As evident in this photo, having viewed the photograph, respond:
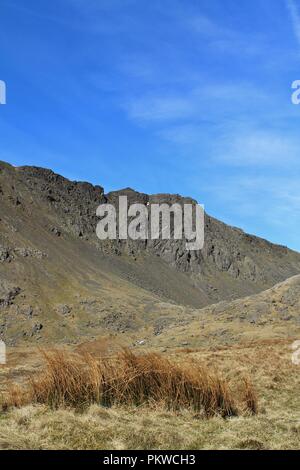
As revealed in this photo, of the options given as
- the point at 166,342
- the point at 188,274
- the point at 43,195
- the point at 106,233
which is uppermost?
the point at 43,195

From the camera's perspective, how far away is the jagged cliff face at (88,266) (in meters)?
62.9

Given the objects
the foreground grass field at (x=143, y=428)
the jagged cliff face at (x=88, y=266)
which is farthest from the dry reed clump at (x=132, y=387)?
the jagged cliff face at (x=88, y=266)

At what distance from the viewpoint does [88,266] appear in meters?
81.9

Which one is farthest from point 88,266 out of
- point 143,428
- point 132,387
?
point 143,428

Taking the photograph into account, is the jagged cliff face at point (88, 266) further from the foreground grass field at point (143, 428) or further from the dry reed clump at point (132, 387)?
the foreground grass field at point (143, 428)

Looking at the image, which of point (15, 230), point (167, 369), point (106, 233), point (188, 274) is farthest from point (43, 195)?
point (167, 369)

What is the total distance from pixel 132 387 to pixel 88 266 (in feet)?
236

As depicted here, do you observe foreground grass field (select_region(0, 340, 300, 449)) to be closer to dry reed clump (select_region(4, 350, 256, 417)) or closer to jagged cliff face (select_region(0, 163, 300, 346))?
dry reed clump (select_region(4, 350, 256, 417))

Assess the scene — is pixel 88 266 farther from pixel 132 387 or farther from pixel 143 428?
pixel 143 428

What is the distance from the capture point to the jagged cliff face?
206 ft

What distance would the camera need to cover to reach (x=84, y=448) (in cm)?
773

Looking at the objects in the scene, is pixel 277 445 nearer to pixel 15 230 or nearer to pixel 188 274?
pixel 15 230

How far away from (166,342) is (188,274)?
214 ft

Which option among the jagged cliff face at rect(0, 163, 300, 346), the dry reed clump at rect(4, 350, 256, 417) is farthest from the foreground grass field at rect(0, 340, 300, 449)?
→ the jagged cliff face at rect(0, 163, 300, 346)
